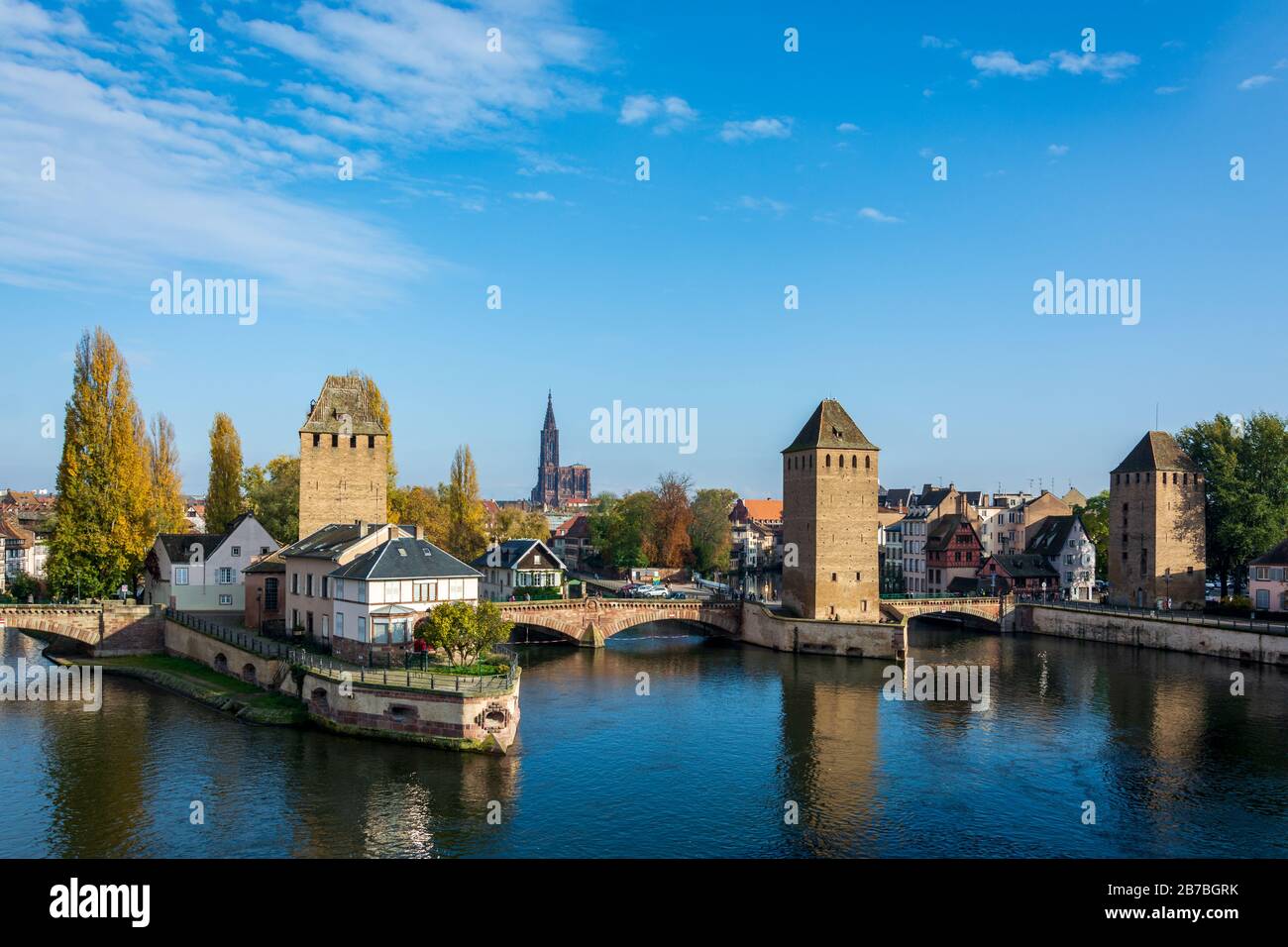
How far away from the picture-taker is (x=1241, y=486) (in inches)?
3095

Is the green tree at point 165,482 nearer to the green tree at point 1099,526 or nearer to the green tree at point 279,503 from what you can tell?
the green tree at point 279,503

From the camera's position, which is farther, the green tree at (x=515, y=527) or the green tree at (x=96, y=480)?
the green tree at (x=515, y=527)

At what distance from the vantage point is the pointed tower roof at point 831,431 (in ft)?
219

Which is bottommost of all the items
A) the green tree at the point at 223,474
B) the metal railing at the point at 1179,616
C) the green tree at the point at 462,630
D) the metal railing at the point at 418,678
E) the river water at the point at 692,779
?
the river water at the point at 692,779

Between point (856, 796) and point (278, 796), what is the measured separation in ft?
63.6

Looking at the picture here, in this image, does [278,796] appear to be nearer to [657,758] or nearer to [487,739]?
[487,739]

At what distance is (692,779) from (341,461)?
35.6 meters

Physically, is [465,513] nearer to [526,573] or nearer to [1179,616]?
[526,573]

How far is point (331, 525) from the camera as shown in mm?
57406

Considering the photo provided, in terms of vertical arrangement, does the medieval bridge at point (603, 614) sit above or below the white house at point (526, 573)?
below

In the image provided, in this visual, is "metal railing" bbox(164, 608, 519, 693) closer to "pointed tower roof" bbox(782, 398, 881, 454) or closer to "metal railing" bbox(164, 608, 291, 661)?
"metal railing" bbox(164, 608, 291, 661)

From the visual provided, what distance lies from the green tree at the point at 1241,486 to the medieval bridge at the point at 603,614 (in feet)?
139

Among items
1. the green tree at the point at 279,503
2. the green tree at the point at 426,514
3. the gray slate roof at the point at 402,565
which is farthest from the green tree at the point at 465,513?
the gray slate roof at the point at 402,565
